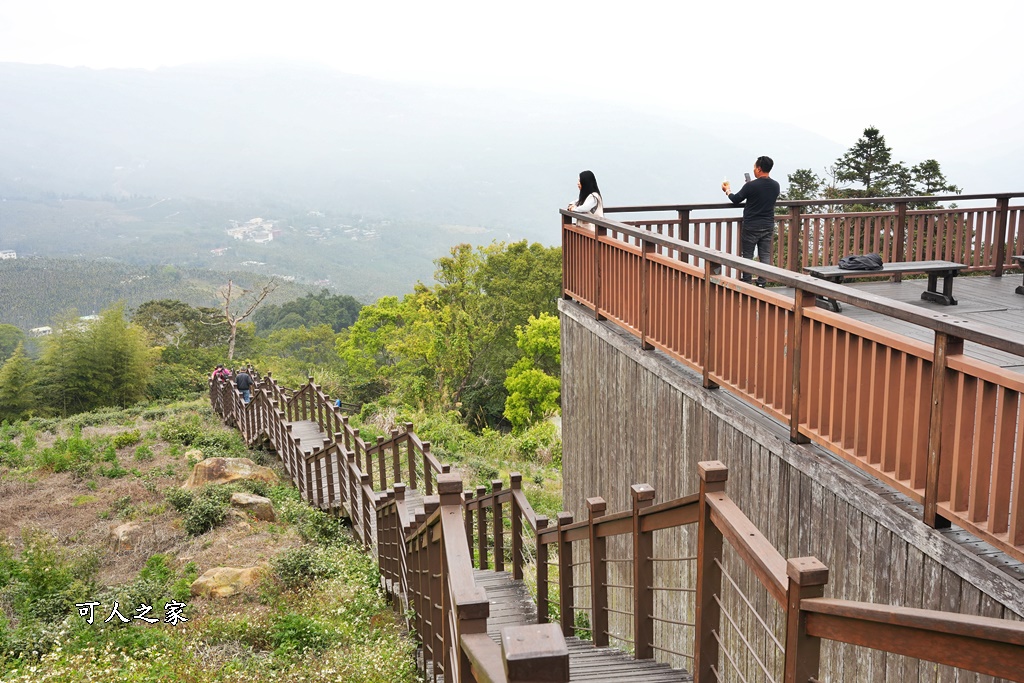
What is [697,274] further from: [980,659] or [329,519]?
[329,519]

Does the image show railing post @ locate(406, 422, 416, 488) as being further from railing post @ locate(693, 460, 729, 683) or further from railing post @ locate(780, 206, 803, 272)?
railing post @ locate(693, 460, 729, 683)

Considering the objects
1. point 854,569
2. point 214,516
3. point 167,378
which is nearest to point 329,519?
point 214,516

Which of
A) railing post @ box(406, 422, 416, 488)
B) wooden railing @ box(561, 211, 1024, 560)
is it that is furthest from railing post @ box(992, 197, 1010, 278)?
railing post @ box(406, 422, 416, 488)

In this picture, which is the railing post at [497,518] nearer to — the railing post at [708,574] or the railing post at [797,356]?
the railing post at [797,356]

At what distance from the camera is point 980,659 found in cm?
150

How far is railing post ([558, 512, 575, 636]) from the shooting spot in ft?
16.8

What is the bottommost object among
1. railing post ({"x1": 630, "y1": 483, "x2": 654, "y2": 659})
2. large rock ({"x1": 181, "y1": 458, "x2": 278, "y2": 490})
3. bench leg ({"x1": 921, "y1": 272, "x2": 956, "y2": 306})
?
large rock ({"x1": 181, "y1": 458, "x2": 278, "y2": 490})

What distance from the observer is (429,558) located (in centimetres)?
464

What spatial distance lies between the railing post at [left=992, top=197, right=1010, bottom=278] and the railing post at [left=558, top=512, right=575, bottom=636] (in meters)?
6.98

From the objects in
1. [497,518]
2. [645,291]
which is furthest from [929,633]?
[497,518]

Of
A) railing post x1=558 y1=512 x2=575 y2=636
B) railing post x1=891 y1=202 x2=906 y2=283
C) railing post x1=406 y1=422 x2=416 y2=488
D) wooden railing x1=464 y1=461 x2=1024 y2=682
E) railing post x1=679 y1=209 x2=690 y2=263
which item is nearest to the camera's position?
wooden railing x1=464 y1=461 x2=1024 y2=682

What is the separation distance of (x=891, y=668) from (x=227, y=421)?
22.0 meters

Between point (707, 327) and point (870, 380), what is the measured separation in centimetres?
165

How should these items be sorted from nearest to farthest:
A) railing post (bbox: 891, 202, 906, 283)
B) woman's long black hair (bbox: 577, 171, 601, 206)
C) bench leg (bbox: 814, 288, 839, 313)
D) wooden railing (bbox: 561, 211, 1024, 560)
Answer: wooden railing (bbox: 561, 211, 1024, 560)
bench leg (bbox: 814, 288, 839, 313)
woman's long black hair (bbox: 577, 171, 601, 206)
railing post (bbox: 891, 202, 906, 283)
